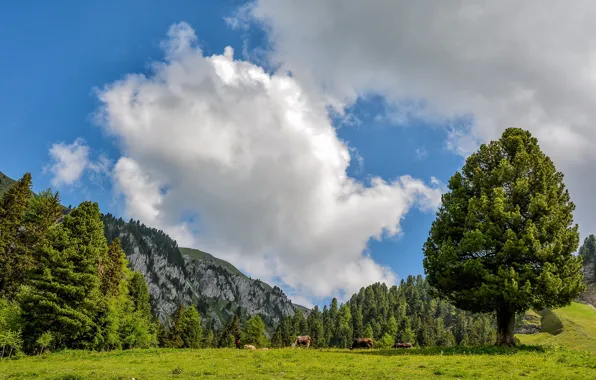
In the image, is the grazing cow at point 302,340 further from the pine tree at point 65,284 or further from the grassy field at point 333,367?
the pine tree at point 65,284

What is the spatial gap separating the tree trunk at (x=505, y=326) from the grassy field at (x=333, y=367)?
3.21 metres

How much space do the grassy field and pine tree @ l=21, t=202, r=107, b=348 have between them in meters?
14.2

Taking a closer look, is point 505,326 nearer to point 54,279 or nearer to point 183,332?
point 54,279

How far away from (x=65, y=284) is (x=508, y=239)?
47748mm

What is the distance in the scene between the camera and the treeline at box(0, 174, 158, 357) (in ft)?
144

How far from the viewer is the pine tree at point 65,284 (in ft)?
144

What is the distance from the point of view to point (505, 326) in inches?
1308

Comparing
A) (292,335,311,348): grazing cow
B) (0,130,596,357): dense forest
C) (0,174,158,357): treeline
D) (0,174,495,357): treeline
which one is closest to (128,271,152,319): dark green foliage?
(0,174,495,357): treeline

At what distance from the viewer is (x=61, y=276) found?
151 ft

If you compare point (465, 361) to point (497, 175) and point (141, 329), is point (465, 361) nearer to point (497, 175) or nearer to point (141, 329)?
point (497, 175)

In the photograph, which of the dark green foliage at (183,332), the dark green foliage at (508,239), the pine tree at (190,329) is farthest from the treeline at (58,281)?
the pine tree at (190,329)

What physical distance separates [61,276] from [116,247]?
24.0m

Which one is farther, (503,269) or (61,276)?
(61,276)

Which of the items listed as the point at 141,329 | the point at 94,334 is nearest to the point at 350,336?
the point at 141,329
